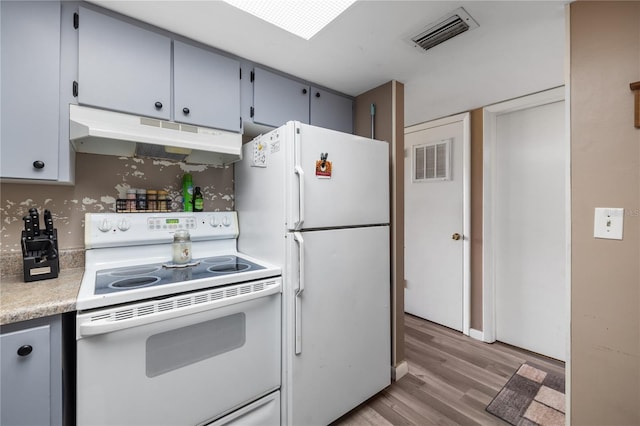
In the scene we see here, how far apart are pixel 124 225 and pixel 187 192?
405mm

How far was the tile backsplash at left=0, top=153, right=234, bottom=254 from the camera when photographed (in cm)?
141

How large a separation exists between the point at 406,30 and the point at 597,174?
45.2 inches

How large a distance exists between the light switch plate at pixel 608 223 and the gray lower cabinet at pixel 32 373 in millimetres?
2168

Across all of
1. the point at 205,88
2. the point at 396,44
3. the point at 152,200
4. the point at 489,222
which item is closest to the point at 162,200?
the point at 152,200

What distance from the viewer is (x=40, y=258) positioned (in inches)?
50.4

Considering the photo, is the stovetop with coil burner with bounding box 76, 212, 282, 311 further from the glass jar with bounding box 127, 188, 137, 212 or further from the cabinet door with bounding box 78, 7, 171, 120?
the cabinet door with bounding box 78, 7, 171, 120

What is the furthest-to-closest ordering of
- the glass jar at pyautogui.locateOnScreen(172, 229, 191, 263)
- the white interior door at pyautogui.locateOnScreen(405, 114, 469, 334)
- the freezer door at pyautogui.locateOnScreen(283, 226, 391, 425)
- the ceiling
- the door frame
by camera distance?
the white interior door at pyautogui.locateOnScreen(405, 114, 469, 334)
the door frame
the glass jar at pyautogui.locateOnScreen(172, 229, 191, 263)
the freezer door at pyautogui.locateOnScreen(283, 226, 391, 425)
the ceiling

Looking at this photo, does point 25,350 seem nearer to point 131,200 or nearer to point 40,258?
point 40,258

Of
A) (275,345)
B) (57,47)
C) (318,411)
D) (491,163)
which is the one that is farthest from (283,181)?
(491,163)

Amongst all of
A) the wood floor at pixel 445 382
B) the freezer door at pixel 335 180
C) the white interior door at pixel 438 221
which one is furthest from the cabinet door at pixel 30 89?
the white interior door at pixel 438 221

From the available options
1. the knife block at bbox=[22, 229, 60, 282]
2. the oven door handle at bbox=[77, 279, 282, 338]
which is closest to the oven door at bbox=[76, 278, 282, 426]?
the oven door handle at bbox=[77, 279, 282, 338]

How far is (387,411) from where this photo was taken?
5.81ft

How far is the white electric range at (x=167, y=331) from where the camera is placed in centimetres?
103

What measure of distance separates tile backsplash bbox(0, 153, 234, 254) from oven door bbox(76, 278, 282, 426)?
0.82m
